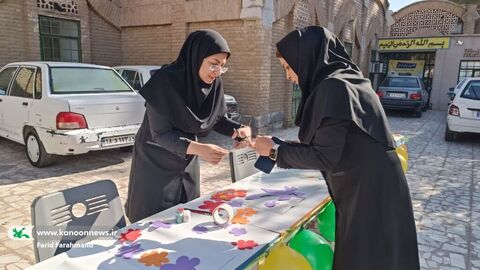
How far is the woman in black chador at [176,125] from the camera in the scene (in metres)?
2.13

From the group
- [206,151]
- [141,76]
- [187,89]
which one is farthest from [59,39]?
[206,151]

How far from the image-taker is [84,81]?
18.7 feet

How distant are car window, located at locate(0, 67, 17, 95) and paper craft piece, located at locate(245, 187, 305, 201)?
563cm

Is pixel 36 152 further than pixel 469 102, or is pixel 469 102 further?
pixel 469 102

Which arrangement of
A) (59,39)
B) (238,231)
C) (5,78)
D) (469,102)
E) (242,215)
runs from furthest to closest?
1. (59,39)
2. (469,102)
3. (5,78)
4. (242,215)
5. (238,231)

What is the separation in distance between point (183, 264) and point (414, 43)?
19.4 metres

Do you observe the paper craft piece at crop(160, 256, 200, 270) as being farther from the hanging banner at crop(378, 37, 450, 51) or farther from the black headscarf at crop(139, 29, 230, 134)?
the hanging banner at crop(378, 37, 450, 51)

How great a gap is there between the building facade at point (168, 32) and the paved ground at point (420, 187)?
179cm

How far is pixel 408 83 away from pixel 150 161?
13.6 metres

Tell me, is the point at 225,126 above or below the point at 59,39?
below

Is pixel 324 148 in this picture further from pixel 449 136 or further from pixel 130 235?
pixel 449 136

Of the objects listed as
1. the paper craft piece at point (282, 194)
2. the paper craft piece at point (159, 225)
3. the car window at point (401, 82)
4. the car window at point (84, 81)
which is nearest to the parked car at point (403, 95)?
the car window at point (401, 82)

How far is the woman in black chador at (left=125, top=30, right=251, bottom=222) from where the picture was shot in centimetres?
213

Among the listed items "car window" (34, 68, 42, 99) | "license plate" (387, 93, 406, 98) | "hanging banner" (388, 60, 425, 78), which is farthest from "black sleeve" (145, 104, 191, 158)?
"hanging banner" (388, 60, 425, 78)
